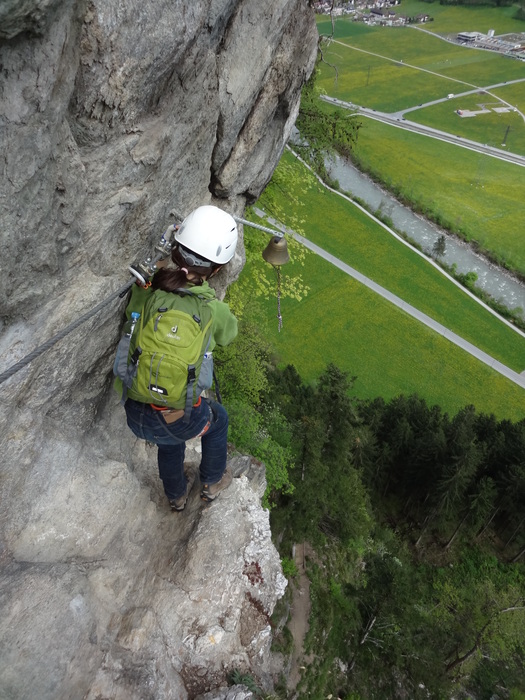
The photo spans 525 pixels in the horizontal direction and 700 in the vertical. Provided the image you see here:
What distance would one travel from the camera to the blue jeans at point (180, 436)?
5574 millimetres

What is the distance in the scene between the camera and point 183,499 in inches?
298

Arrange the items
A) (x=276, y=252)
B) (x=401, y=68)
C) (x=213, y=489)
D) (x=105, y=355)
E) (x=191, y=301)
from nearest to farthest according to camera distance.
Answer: (x=191, y=301) < (x=105, y=355) < (x=276, y=252) < (x=213, y=489) < (x=401, y=68)

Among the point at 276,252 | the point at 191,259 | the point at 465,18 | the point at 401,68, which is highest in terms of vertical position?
the point at 465,18

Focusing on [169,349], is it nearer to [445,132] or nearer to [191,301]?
[191,301]

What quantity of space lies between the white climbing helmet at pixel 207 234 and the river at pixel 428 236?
40893 mm

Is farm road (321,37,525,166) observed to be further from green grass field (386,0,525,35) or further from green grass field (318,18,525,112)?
green grass field (386,0,525,35)

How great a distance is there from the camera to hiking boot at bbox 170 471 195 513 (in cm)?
749

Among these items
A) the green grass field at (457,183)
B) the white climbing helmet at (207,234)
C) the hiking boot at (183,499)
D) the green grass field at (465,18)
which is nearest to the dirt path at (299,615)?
the hiking boot at (183,499)

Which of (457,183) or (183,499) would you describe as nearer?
(183,499)

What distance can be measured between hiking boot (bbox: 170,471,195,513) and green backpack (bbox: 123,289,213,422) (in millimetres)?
2831

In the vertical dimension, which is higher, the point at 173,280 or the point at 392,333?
the point at 173,280

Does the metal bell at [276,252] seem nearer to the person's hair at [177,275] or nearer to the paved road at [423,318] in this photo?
the person's hair at [177,275]

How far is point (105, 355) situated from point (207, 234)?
2437 millimetres

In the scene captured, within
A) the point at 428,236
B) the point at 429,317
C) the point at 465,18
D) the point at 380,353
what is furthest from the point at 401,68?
the point at 380,353
